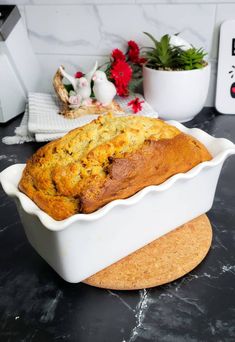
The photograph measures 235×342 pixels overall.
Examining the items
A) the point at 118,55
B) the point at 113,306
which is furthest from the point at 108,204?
the point at 118,55

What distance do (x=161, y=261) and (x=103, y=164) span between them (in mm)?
164

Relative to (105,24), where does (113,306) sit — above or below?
below

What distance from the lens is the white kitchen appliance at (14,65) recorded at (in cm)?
107

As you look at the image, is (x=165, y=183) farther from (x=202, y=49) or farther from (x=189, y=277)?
(x=202, y=49)

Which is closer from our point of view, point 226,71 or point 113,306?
point 113,306

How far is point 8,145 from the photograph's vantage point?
3.28 feet

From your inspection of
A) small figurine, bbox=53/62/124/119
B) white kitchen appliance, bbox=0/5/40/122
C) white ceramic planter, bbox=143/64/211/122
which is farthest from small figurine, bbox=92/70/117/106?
white kitchen appliance, bbox=0/5/40/122

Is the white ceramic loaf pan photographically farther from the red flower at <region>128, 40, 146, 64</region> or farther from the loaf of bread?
the red flower at <region>128, 40, 146, 64</region>

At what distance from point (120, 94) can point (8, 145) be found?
1.17 ft

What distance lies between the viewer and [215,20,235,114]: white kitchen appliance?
43.3 inches

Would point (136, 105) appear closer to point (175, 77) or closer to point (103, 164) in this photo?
point (175, 77)

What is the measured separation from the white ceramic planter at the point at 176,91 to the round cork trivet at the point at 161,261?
510 millimetres

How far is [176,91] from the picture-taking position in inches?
40.8

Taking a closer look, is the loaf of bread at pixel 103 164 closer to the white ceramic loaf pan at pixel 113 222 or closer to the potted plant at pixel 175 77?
the white ceramic loaf pan at pixel 113 222
